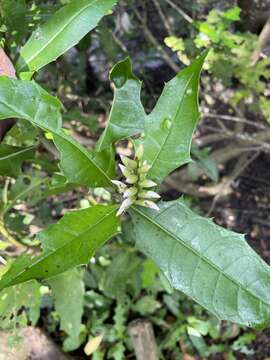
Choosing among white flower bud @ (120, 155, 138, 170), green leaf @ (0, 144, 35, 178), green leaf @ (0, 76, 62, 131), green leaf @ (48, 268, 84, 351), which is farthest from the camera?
green leaf @ (48, 268, 84, 351)

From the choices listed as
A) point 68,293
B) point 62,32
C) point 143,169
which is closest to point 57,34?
point 62,32

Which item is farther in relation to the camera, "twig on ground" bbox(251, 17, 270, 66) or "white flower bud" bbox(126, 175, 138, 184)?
"twig on ground" bbox(251, 17, 270, 66)

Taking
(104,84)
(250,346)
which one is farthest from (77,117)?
(250,346)

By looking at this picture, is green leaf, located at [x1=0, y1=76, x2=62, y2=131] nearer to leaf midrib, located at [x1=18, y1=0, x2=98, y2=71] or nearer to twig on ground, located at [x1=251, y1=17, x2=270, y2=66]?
leaf midrib, located at [x1=18, y1=0, x2=98, y2=71]

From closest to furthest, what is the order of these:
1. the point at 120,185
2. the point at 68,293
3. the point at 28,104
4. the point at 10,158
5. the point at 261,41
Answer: the point at 28,104
the point at 120,185
the point at 10,158
the point at 68,293
the point at 261,41

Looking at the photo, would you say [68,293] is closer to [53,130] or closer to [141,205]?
[141,205]

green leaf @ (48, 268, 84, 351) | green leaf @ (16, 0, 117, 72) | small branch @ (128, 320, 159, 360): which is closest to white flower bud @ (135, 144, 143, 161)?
green leaf @ (16, 0, 117, 72)

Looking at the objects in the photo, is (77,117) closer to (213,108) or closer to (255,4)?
(255,4)
